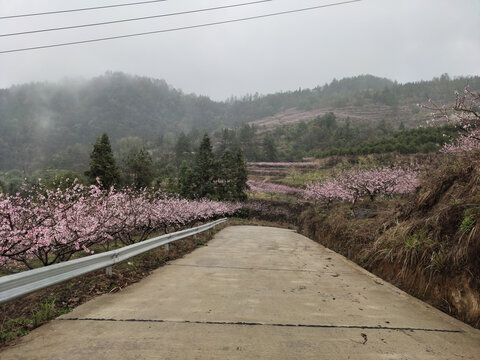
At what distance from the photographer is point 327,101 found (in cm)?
16725

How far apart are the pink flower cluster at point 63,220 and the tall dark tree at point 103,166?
838 inches

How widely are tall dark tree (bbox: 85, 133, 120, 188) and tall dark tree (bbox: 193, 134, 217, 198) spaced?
9.67m

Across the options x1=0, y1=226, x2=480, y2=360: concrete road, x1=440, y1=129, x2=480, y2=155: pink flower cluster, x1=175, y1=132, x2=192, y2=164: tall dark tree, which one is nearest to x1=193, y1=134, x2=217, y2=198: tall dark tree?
x1=440, y1=129, x2=480, y2=155: pink flower cluster

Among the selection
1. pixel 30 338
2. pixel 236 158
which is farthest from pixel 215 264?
pixel 236 158

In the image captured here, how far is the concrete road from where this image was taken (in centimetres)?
242

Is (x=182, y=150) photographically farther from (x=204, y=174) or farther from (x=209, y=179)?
(x=204, y=174)

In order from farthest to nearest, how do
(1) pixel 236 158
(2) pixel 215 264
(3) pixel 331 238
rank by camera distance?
(1) pixel 236 158 < (3) pixel 331 238 < (2) pixel 215 264

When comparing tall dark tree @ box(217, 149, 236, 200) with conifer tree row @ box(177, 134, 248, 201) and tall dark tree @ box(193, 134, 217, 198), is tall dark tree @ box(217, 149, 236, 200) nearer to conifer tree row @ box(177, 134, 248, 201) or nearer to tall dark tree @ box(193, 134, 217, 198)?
conifer tree row @ box(177, 134, 248, 201)

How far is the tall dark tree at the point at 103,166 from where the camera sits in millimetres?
32000

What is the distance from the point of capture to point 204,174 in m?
34.9

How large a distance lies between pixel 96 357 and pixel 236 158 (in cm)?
3740

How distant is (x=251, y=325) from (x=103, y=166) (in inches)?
1330

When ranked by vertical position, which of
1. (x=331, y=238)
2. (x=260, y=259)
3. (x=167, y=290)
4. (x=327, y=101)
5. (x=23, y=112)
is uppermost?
(x=23, y=112)

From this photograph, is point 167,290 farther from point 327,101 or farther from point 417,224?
point 327,101
